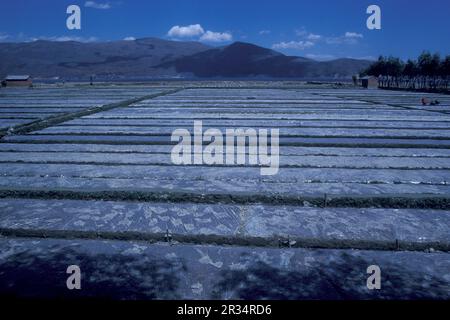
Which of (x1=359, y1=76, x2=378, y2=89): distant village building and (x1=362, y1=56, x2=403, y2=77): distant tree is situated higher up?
(x1=362, y1=56, x2=403, y2=77): distant tree

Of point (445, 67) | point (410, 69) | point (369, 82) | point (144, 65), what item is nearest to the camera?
point (369, 82)

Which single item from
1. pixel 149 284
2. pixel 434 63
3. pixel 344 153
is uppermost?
pixel 434 63

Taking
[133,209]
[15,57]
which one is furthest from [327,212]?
[15,57]

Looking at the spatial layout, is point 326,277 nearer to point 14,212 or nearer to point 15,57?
point 14,212

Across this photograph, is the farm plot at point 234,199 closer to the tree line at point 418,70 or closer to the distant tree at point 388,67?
the tree line at point 418,70

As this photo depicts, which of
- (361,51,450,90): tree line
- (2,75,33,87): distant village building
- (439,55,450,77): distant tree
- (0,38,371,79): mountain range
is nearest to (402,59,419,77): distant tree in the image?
(361,51,450,90): tree line

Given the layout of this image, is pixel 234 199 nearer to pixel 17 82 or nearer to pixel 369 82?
pixel 369 82

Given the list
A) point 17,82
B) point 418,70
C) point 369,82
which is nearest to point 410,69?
point 418,70

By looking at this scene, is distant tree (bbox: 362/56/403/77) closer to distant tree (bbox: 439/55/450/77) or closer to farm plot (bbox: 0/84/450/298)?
distant tree (bbox: 439/55/450/77)

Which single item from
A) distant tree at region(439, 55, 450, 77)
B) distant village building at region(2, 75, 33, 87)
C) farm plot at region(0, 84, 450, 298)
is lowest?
farm plot at region(0, 84, 450, 298)
